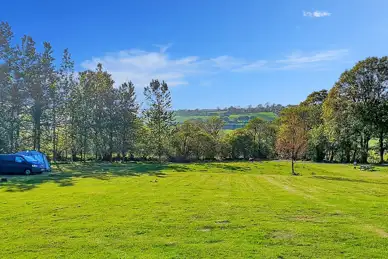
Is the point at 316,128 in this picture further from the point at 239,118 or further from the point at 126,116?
the point at 239,118

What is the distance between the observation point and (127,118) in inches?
2083

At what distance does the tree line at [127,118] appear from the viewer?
4000 cm

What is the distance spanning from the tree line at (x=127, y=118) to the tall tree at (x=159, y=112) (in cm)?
17

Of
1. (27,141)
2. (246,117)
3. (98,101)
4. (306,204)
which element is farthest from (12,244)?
(246,117)

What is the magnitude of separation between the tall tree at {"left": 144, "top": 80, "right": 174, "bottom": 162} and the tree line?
0.17 metres

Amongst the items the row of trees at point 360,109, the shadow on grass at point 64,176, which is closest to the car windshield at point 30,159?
the shadow on grass at point 64,176

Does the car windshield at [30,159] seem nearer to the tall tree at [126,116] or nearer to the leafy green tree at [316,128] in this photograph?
the tall tree at [126,116]

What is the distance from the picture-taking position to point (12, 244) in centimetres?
613

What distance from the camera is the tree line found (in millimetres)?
40000

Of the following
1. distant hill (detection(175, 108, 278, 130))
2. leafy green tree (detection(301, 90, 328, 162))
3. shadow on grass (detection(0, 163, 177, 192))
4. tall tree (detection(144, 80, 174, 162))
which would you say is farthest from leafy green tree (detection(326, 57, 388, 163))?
distant hill (detection(175, 108, 278, 130))

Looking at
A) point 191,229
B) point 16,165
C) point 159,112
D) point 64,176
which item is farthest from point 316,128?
point 191,229

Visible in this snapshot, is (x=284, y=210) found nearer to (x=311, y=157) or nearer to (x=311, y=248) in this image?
(x=311, y=248)

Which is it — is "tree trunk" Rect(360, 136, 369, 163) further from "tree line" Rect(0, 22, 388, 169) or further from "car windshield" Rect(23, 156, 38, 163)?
"car windshield" Rect(23, 156, 38, 163)

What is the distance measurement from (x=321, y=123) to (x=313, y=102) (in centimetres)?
693
